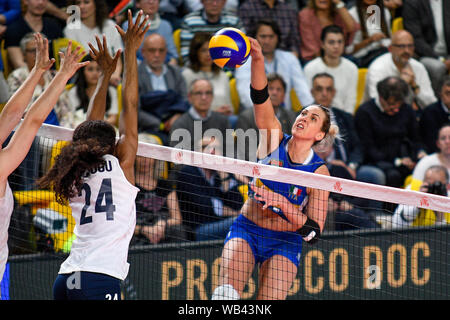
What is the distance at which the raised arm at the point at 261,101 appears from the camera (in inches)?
230

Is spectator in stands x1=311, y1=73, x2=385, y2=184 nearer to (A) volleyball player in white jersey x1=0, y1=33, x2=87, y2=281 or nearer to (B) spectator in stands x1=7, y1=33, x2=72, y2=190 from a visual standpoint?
(B) spectator in stands x1=7, y1=33, x2=72, y2=190

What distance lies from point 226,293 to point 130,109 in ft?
5.48

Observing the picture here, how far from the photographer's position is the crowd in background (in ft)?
26.6

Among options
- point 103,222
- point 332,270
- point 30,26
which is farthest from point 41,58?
point 30,26

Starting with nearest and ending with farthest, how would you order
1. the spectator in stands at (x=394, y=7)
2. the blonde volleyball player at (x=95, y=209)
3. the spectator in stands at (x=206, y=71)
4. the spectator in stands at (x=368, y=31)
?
1. the blonde volleyball player at (x=95, y=209)
2. the spectator in stands at (x=206, y=71)
3. the spectator in stands at (x=368, y=31)
4. the spectator in stands at (x=394, y=7)

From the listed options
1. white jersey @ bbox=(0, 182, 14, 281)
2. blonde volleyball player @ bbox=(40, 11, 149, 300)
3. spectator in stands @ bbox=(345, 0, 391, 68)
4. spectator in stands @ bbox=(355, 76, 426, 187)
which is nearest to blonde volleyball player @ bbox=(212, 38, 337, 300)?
blonde volleyball player @ bbox=(40, 11, 149, 300)

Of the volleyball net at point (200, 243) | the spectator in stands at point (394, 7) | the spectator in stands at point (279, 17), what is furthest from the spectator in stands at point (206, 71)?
the spectator in stands at point (394, 7)

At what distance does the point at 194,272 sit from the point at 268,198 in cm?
210

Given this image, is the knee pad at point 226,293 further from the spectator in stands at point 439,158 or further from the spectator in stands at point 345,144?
the spectator in stands at point 439,158

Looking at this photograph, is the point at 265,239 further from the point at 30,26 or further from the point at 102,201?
the point at 30,26

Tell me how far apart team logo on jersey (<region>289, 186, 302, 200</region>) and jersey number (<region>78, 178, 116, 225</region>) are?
1701 millimetres

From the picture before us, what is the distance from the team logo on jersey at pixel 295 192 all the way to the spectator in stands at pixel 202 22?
450 centimetres

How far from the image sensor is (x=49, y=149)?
761 cm
